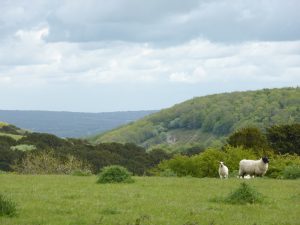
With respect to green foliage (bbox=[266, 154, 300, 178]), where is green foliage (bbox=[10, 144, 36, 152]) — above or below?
below

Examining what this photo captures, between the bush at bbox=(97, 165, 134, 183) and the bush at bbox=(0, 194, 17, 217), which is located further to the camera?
the bush at bbox=(97, 165, 134, 183)

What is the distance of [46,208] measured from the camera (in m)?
16.2

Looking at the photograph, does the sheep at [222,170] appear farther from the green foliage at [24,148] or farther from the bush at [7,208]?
the green foliage at [24,148]

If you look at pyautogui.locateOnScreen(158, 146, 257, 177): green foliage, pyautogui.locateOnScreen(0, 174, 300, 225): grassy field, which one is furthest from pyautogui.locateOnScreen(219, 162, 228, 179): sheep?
pyautogui.locateOnScreen(158, 146, 257, 177): green foliage

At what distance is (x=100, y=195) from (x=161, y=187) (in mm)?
4876

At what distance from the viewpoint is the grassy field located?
14328mm

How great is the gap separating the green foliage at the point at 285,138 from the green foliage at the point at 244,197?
50.0 metres

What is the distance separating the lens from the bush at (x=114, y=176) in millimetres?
25984

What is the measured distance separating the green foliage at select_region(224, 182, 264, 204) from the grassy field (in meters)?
0.36

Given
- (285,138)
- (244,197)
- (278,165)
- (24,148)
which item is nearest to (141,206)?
(244,197)

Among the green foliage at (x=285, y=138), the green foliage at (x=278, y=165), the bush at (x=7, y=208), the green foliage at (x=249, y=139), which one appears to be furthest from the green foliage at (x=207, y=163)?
the bush at (x=7, y=208)

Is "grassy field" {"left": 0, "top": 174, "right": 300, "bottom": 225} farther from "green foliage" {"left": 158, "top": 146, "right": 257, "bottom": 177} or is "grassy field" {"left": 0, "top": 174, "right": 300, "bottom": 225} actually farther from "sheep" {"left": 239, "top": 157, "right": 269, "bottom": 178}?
"green foliage" {"left": 158, "top": 146, "right": 257, "bottom": 177}

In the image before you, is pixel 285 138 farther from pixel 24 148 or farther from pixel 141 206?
pixel 141 206

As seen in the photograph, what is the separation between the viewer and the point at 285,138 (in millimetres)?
68625
